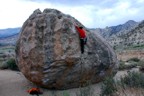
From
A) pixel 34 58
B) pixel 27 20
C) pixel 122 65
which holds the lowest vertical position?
pixel 122 65

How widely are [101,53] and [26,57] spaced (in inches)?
173

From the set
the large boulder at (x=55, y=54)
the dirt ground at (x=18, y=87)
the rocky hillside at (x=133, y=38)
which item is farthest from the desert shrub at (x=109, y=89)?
the rocky hillside at (x=133, y=38)

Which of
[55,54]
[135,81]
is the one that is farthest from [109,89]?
[55,54]

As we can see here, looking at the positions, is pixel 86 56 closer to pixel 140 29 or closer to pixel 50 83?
pixel 50 83

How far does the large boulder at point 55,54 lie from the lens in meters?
19.7

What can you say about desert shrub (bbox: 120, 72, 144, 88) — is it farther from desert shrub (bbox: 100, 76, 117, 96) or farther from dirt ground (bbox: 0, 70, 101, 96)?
dirt ground (bbox: 0, 70, 101, 96)

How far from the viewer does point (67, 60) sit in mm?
19594

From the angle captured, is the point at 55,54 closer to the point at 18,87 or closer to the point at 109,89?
the point at 18,87

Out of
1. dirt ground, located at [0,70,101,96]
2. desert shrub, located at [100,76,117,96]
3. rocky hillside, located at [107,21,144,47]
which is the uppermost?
desert shrub, located at [100,76,117,96]

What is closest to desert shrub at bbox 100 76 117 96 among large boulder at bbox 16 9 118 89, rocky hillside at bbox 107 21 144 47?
large boulder at bbox 16 9 118 89

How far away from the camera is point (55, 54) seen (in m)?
19.6

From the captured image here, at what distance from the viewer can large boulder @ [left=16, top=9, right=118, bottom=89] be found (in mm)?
19703

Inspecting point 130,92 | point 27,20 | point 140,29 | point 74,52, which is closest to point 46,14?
point 27,20

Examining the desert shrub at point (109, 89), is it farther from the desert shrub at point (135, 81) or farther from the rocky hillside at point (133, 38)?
the rocky hillside at point (133, 38)
